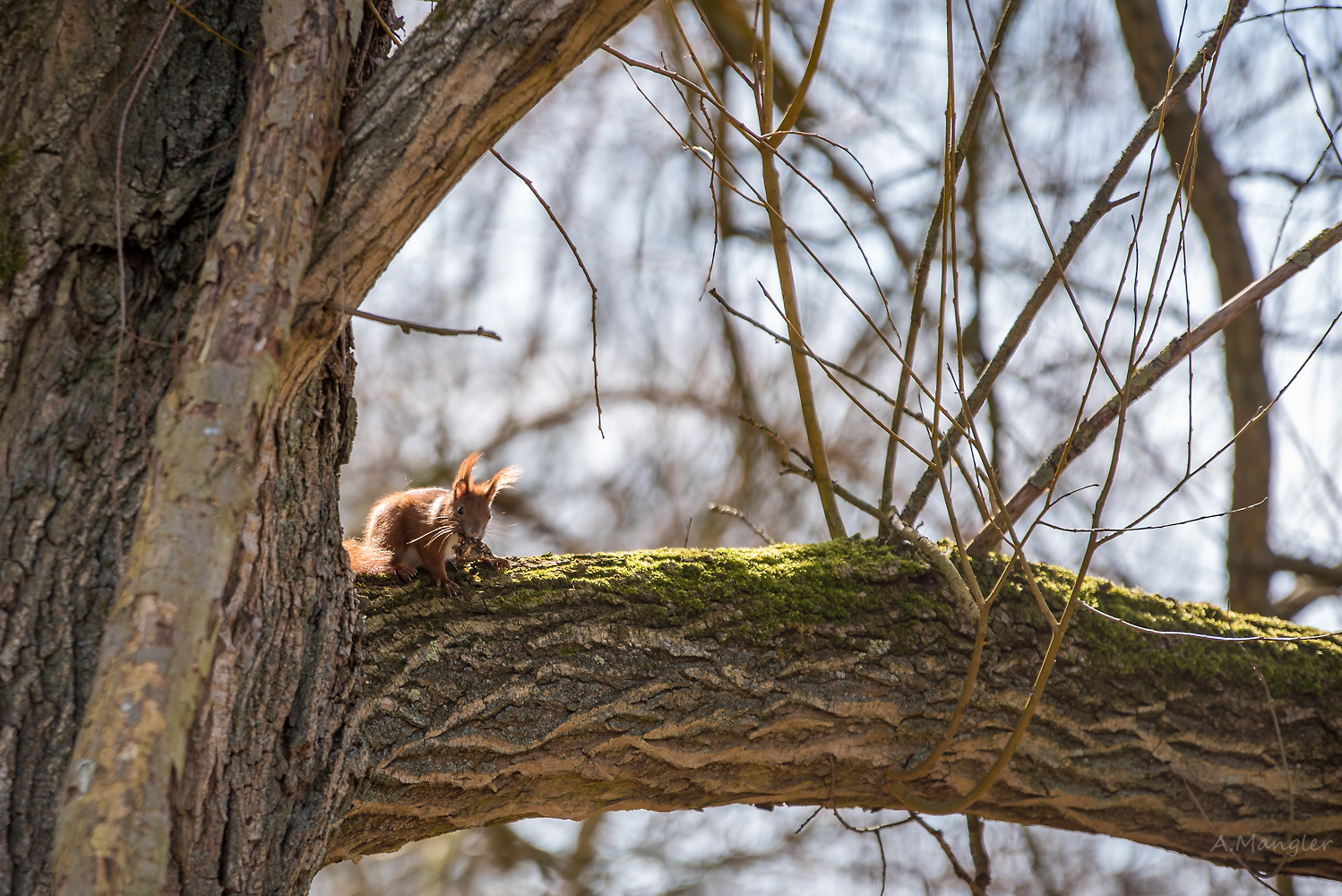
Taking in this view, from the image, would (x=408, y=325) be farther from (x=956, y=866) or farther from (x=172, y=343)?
(x=956, y=866)

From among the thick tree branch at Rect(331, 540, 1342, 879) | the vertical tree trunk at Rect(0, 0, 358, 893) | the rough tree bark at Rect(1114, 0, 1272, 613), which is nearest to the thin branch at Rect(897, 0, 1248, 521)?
the thick tree branch at Rect(331, 540, 1342, 879)

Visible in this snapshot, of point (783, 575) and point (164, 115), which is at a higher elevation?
point (164, 115)

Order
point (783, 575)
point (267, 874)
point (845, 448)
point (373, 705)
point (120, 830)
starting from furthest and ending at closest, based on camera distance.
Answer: point (845, 448)
point (783, 575)
point (373, 705)
point (267, 874)
point (120, 830)

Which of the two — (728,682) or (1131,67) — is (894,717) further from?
(1131,67)

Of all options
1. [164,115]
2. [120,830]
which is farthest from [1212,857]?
[164,115]

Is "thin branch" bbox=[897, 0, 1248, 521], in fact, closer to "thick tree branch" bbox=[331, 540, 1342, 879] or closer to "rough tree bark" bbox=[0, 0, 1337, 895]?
"thick tree branch" bbox=[331, 540, 1342, 879]

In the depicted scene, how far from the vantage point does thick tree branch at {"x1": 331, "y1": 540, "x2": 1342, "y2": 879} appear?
74.0 inches

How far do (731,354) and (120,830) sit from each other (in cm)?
435

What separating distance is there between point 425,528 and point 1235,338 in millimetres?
3986

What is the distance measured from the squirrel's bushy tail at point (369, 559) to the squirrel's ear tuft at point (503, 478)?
377mm

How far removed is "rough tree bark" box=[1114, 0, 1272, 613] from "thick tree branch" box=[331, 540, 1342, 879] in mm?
2323

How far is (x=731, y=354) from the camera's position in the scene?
17.0 feet

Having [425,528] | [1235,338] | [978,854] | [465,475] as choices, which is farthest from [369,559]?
[1235,338]

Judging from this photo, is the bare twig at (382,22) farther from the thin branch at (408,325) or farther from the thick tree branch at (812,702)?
the thick tree branch at (812,702)
